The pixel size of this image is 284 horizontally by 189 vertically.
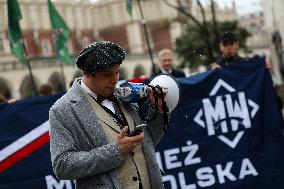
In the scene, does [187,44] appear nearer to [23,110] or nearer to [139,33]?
[139,33]

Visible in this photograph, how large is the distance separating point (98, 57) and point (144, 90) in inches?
12.7

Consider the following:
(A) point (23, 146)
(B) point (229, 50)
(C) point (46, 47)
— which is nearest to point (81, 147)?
(A) point (23, 146)

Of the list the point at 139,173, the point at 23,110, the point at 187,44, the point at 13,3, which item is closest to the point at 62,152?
the point at 139,173

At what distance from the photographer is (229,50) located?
229 inches

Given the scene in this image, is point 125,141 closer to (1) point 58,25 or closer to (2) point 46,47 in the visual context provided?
(1) point 58,25

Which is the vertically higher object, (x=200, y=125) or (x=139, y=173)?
(x=139, y=173)

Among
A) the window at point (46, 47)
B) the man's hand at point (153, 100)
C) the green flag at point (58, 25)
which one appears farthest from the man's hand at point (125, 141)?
the window at point (46, 47)

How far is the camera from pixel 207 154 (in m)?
5.51

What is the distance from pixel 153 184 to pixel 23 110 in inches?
115

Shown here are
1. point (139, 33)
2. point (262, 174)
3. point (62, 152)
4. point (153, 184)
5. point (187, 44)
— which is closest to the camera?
point (62, 152)

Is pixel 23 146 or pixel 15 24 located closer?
pixel 23 146

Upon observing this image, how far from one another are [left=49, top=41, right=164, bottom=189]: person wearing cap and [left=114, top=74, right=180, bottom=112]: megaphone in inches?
2.4

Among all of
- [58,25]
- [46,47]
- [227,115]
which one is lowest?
[46,47]

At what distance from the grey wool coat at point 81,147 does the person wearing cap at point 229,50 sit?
316cm
